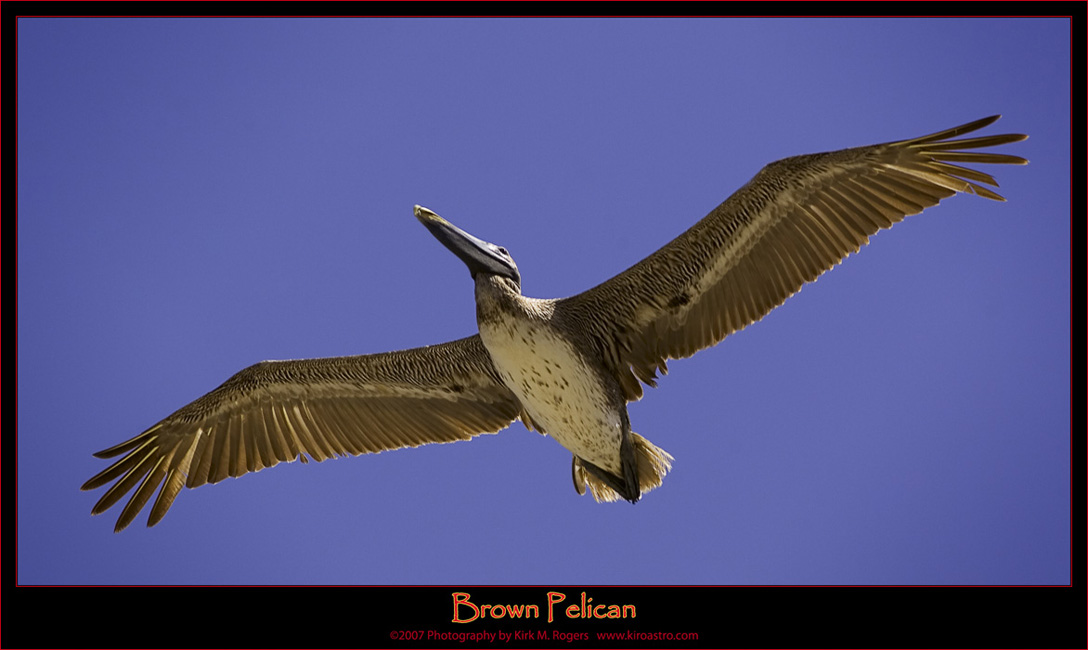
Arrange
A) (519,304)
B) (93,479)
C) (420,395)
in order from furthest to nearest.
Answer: (420,395) → (93,479) → (519,304)

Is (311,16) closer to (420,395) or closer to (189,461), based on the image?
(420,395)

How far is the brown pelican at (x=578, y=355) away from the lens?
10164 millimetres

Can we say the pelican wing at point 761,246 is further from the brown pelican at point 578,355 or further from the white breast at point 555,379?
the white breast at point 555,379

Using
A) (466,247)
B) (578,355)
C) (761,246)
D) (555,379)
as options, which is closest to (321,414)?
(466,247)

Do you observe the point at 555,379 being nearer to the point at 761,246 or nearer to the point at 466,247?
the point at 466,247

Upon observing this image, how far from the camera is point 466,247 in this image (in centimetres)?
1046

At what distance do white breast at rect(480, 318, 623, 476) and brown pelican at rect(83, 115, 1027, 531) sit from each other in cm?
1

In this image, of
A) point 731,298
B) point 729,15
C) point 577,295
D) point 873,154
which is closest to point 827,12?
point 729,15

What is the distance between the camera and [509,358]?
10.2 meters

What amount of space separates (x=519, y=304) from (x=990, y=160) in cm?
459

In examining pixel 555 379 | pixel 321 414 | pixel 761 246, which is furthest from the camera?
pixel 321 414

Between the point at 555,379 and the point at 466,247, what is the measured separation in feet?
5.28

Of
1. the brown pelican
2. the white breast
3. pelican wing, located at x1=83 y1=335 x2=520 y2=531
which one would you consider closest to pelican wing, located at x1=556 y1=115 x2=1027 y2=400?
the brown pelican

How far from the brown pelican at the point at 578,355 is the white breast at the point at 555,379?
14 mm
